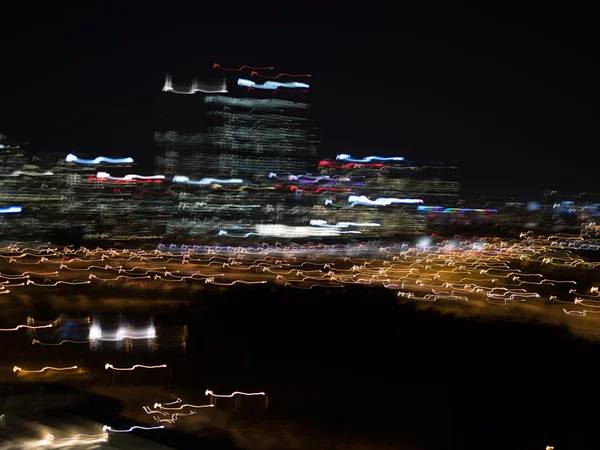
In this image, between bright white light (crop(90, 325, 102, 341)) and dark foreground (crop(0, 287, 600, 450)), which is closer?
dark foreground (crop(0, 287, 600, 450))

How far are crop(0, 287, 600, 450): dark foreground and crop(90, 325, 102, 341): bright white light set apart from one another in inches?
20.2

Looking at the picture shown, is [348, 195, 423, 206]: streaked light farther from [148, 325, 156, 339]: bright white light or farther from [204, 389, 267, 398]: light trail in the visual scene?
[204, 389, 267, 398]: light trail

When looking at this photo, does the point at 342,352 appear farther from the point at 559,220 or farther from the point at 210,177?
the point at 559,220

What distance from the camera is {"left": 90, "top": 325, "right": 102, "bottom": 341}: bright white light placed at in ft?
25.2

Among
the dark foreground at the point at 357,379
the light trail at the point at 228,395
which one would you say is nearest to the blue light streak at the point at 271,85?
the dark foreground at the point at 357,379

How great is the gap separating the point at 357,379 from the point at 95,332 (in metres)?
3.78

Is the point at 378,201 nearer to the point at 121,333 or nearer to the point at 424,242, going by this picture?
the point at 424,242

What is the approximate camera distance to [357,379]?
257 inches

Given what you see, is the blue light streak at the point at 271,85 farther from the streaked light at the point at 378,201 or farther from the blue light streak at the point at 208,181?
the streaked light at the point at 378,201

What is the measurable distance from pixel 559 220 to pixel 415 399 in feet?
129

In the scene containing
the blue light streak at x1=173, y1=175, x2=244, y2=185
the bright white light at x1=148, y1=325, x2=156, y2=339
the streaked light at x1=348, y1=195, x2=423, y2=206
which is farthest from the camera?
the streaked light at x1=348, y1=195, x2=423, y2=206

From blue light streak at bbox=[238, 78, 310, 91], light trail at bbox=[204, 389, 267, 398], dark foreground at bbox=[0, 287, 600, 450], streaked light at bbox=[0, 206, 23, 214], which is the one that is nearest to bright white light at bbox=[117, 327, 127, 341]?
dark foreground at bbox=[0, 287, 600, 450]

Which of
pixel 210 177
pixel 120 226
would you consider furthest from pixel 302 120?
pixel 120 226

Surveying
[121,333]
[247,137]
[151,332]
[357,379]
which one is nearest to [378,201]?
[247,137]
